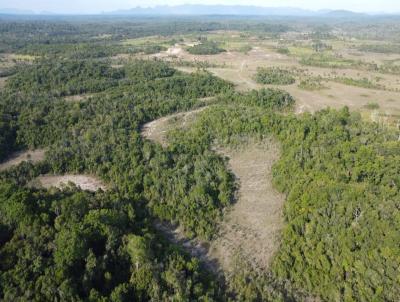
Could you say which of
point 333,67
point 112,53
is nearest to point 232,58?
point 333,67

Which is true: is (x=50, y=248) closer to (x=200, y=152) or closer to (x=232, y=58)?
(x=200, y=152)

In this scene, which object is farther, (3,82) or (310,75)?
(310,75)

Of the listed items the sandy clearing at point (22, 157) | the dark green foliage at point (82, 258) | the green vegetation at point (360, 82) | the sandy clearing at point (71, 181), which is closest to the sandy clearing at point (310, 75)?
the green vegetation at point (360, 82)

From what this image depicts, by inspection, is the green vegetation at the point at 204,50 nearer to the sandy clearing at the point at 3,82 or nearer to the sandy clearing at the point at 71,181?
the sandy clearing at the point at 3,82

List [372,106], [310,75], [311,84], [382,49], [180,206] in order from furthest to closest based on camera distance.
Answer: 1. [382,49]
2. [310,75]
3. [311,84]
4. [372,106]
5. [180,206]

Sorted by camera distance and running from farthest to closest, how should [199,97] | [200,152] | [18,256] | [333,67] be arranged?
[333,67], [199,97], [200,152], [18,256]

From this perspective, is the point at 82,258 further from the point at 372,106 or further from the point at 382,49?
the point at 382,49

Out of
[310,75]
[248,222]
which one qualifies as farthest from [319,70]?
[248,222]
